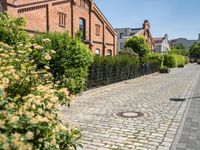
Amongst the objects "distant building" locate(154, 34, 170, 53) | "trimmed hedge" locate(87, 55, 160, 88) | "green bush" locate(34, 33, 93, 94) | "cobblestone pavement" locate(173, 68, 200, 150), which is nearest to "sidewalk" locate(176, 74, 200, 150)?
"cobblestone pavement" locate(173, 68, 200, 150)

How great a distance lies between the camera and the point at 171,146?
20.1 feet

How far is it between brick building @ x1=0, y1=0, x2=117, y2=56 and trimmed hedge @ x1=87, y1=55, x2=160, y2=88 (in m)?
5.88

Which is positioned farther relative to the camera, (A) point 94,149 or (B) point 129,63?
(B) point 129,63

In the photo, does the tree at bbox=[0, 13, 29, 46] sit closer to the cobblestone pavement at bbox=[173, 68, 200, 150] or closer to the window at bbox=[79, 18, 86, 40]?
the cobblestone pavement at bbox=[173, 68, 200, 150]

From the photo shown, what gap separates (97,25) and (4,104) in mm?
28772

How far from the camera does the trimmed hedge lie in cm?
1715

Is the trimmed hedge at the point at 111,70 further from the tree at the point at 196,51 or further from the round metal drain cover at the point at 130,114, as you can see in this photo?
the tree at the point at 196,51

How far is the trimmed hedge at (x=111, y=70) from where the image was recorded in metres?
17.1

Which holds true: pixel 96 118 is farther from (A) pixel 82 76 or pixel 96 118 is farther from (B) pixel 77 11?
(B) pixel 77 11

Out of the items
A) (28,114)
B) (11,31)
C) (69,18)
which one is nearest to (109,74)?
(69,18)

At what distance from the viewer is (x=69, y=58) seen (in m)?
12.8

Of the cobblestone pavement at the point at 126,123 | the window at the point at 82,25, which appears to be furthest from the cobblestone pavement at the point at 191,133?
the window at the point at 82,25

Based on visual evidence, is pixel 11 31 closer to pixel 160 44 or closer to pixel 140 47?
pixel 140 47

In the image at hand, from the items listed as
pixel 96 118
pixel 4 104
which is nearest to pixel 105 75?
pixel 96 118
